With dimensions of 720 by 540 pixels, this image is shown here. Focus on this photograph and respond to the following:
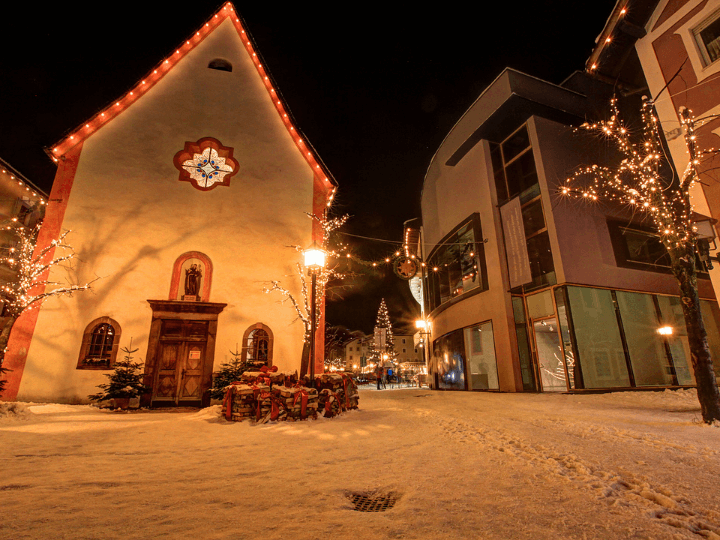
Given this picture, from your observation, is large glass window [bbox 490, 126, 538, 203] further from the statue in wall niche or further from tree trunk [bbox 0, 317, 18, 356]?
tree trunk [bbox 0, 317, 18, 356]

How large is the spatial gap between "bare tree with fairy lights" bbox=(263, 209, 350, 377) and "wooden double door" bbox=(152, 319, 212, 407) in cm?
278

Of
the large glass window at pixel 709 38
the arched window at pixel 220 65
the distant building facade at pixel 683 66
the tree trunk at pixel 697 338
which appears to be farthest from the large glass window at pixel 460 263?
the arched window at pixel 220 65

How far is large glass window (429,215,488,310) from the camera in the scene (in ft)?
56.4

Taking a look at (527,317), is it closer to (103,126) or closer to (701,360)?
(701,360)

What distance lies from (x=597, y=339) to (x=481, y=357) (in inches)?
194

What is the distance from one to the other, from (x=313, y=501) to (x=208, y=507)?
790 mm

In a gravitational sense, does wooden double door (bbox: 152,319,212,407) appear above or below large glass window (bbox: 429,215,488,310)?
below

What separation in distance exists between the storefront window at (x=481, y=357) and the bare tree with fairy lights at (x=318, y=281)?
7.70 m

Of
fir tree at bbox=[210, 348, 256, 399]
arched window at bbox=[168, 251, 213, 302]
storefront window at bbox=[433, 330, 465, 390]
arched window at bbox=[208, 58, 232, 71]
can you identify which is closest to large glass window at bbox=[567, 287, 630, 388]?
storefront window at bbox=[433, 330, 465, 390]

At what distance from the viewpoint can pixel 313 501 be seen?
2768 mm

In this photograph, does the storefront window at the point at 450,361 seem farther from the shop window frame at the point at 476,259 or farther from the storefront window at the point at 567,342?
the storefront window at the point at 567,342

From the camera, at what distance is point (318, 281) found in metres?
12.8

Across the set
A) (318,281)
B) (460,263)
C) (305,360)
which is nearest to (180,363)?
(305,360)

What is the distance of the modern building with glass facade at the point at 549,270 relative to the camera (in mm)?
13688
